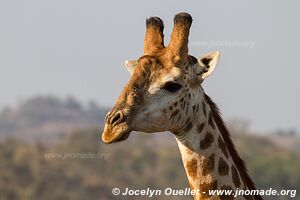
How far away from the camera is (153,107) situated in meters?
11.2

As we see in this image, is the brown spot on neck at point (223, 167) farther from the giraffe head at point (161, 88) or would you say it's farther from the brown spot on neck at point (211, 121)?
the giraffe head at point (161, 88)

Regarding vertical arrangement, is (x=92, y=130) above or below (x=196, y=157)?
below

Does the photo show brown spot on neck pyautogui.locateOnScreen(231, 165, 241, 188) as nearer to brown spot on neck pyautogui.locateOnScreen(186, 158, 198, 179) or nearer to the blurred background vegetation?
brown spot on neck pyautogui.locateOnScreen(186, 158, 198, 179)

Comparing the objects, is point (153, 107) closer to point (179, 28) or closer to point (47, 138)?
point (179, 28)

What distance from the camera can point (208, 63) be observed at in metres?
11.8

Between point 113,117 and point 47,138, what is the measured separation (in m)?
188

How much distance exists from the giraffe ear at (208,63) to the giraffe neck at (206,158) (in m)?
0.30

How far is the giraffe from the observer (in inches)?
440

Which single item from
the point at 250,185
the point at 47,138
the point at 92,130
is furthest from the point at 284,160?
the point at 47,138

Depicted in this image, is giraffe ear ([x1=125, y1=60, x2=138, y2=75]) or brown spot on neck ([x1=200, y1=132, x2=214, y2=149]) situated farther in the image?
giraffe ear ([x1=125, y1=60, x2=138, y2=75])

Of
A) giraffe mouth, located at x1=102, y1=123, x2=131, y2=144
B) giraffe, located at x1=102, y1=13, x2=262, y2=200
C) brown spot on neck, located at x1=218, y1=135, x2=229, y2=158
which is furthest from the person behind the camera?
brown spot on neck, located at x1=218, y1=135, x2=229, y2=158

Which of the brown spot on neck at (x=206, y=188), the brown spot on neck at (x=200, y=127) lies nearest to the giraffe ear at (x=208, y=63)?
the brown spot on neck at (x=200, y=127)

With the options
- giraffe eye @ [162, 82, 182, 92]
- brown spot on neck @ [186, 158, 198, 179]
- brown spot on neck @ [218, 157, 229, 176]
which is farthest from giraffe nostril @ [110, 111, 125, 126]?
brown spot on neck @ [218, 157, 229, 176]

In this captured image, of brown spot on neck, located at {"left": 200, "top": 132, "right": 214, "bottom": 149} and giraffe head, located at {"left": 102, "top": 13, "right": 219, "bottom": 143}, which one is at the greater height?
giraffe head, located at {"left": 102, "top": 13, "right": 219, "bottom": 143}
